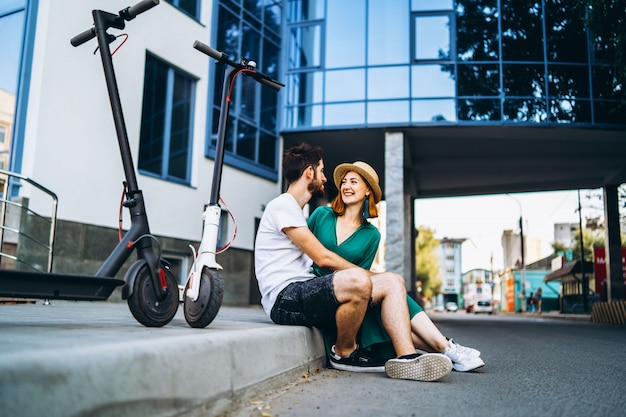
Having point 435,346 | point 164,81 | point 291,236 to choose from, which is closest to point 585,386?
point 435,346

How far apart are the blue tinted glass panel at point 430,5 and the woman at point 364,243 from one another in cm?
1354

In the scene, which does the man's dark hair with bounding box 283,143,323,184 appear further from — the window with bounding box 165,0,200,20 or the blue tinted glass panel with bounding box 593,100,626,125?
the blue tinted glass panel with bounding box 593,100,626,125

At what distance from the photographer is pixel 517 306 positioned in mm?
60094

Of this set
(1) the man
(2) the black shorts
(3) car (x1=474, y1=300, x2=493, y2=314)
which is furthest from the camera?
(3) car (x1=474, y1=300, x2=493, y2=314)

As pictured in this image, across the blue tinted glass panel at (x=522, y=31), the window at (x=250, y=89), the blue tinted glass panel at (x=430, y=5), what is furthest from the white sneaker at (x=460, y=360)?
the blue tinted glass panel at (x=430, y=5)

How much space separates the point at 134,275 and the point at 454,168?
65.0 feet

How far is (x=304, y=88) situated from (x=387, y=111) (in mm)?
2629

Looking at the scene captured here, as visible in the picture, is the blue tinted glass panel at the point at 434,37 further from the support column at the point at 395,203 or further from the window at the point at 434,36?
the support column at the point at 395,203

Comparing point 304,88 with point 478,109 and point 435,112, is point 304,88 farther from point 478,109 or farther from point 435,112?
point 478,109

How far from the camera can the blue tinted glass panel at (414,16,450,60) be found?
55.0 feet

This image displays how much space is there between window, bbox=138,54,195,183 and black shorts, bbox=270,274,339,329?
30.9 feet

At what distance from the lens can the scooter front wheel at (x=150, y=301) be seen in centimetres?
332

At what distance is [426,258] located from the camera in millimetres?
62312

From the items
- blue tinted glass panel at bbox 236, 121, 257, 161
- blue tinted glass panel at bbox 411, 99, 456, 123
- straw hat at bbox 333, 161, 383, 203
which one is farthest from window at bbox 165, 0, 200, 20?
straw hat at bbox 333, 161, 383, 203
